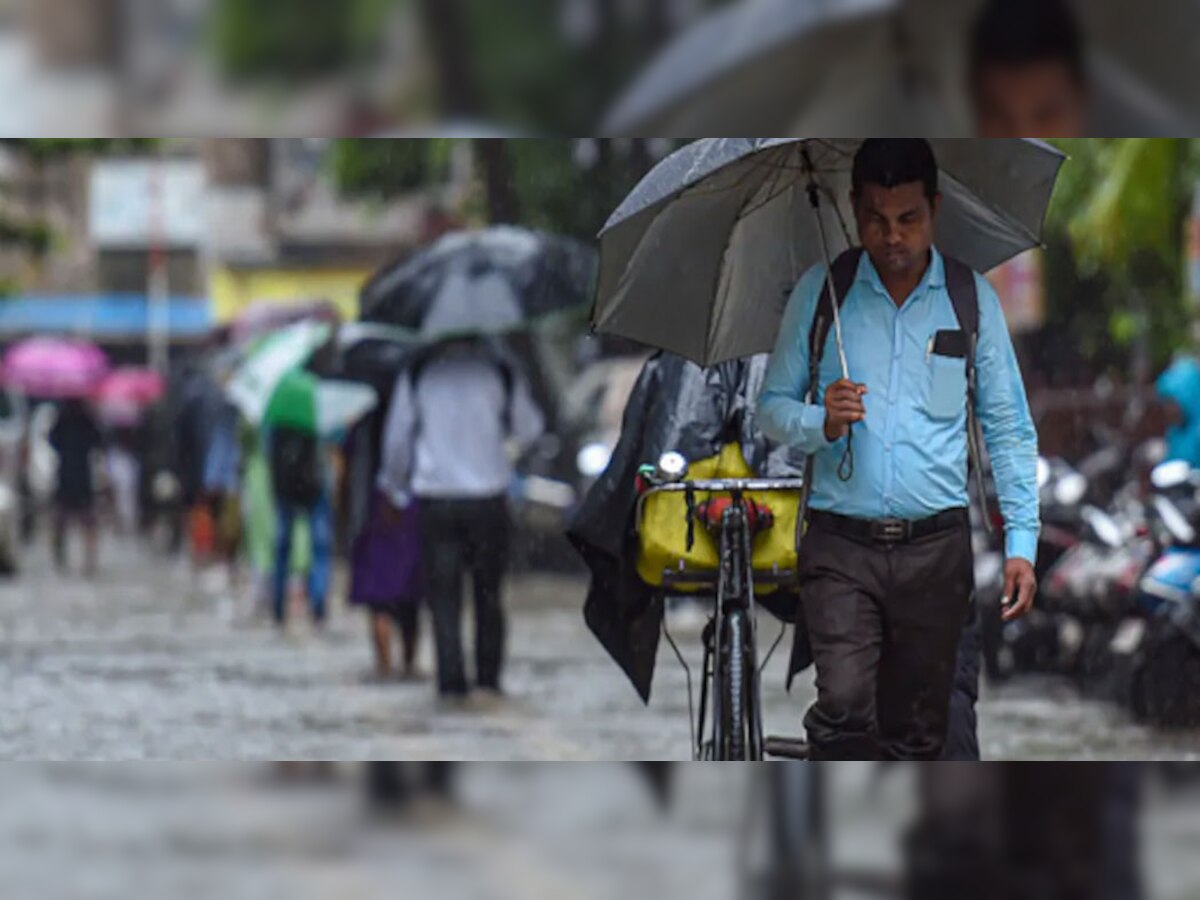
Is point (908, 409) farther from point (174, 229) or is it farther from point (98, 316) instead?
point (98, 316)

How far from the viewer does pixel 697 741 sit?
25.5ft

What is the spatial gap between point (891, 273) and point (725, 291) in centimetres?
78

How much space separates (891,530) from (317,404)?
17.8 feet

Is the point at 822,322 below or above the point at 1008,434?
above

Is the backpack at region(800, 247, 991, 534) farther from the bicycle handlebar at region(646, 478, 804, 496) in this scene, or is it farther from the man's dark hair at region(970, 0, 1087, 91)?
the man's dark hair at region(970, 0, 1087, 91)

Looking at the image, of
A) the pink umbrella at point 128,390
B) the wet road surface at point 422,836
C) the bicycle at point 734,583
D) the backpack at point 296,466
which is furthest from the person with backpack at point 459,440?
the bicycle at point 734,583

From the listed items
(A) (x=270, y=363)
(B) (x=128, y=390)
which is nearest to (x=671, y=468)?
(B) (x=128, y=390)

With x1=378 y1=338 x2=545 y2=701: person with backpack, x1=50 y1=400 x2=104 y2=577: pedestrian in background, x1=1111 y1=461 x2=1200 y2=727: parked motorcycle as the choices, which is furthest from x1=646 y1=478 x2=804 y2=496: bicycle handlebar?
x1=50 y1=400 x2=104 y2=577: pedestrian in background

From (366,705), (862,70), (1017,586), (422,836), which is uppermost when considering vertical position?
(862,70)

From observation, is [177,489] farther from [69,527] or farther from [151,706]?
[151,706]

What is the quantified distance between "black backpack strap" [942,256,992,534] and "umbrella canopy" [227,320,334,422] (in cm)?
284

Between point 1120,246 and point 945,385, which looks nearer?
point 945,385

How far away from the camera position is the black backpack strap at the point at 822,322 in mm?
6961

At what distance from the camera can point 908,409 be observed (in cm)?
689
